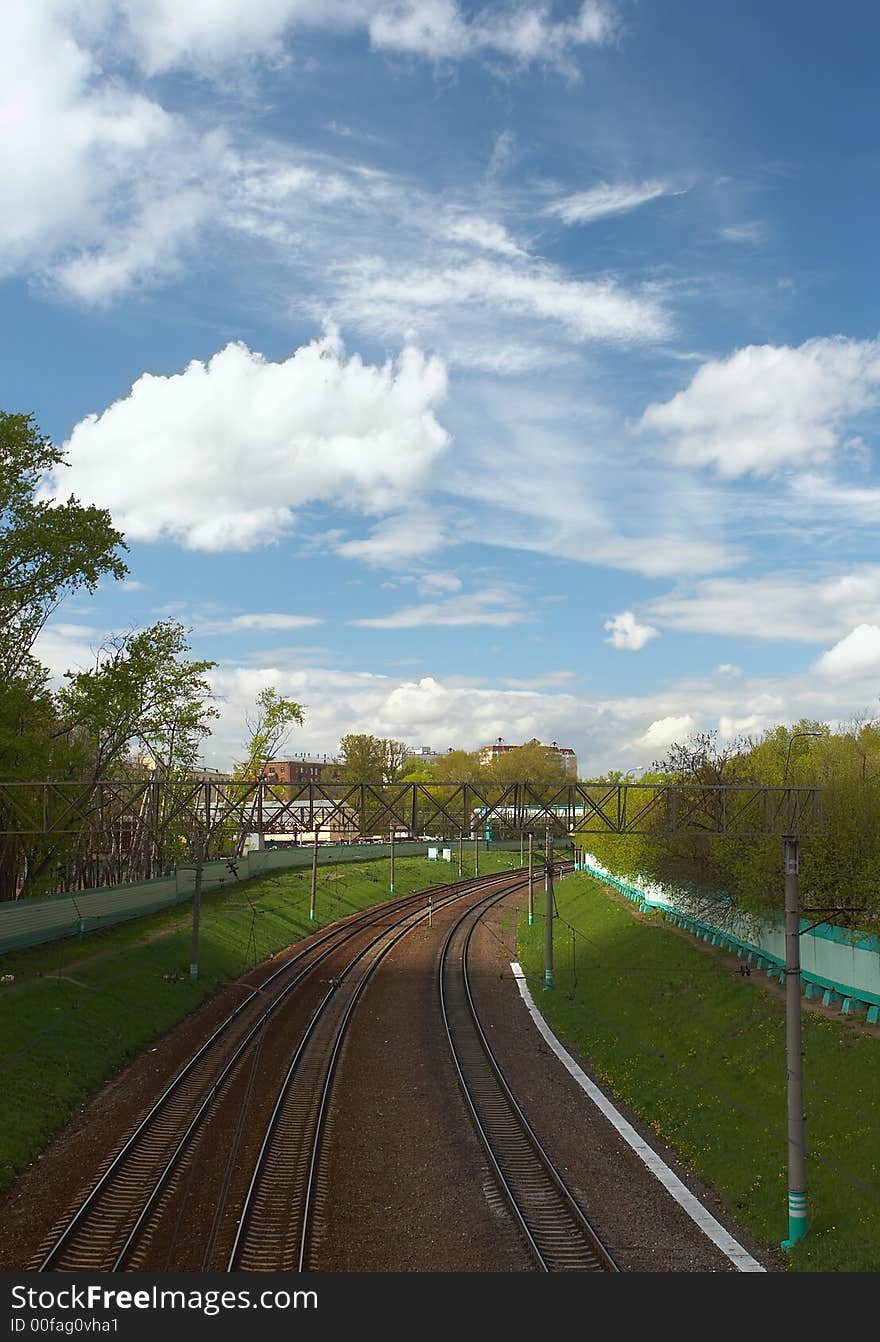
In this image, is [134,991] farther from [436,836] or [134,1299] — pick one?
[436,836]

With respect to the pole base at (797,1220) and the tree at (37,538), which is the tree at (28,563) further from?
the pole base at (797,1220)

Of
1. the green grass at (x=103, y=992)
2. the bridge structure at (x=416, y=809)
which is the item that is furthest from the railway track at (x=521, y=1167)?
the green grass at (x=103, y=992)

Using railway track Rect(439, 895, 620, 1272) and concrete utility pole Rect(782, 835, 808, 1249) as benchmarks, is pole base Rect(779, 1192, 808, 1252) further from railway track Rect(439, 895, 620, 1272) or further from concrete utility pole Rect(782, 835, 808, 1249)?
railway track Rect(439, 895, 620, 1272)

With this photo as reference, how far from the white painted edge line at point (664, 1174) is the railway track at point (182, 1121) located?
26.6ft

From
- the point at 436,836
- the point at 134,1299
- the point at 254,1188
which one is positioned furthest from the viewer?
the point at 436,836

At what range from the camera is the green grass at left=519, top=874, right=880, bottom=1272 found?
1889 cm

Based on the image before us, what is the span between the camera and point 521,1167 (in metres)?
21.6

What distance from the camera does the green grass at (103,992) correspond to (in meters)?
25.2

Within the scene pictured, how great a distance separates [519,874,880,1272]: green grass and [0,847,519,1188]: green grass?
14.7 m

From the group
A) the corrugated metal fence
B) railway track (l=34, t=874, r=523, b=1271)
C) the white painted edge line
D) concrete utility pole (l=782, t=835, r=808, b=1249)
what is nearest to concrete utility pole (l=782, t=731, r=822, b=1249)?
concrete utility pole (l=782, t=835, r=808, b=1249)

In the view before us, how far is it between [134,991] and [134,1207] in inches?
758

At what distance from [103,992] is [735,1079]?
22463mm

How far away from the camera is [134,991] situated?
123ft

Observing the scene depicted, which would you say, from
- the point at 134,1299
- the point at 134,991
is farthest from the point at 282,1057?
the point at 134,1299
